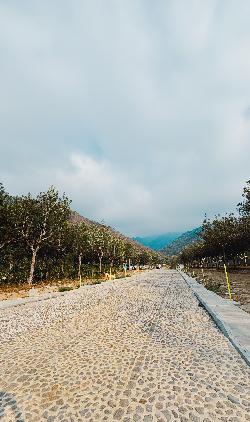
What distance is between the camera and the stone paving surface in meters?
5.89

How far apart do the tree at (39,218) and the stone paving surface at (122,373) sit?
24.9m

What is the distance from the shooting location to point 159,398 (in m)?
6.36

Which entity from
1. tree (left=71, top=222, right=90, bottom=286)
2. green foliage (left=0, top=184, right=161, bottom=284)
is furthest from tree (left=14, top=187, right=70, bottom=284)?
tree (left=71, top=222, right=90, bottom=286)

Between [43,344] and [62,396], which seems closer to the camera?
[62,396]

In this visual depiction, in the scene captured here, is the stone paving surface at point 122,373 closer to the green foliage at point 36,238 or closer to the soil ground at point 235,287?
the soil ground at point 235,287

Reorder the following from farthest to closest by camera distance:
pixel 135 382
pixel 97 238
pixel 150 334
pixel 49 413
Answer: pixel 97 238, pixel 150 334, pixel 135 382, pixel 49 413

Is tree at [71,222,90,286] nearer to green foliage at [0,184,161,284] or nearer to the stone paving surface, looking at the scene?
green foliage at [0,184,161,284]

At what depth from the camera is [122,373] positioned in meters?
7.77

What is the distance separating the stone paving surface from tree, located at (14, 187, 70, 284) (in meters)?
24.9

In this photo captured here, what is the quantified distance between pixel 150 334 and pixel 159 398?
5.26 m

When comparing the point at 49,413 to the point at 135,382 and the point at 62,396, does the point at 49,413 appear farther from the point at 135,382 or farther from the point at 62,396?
the point at 135,382

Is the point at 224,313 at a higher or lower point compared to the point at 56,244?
lower

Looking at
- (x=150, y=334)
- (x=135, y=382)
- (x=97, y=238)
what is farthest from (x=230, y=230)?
(x=135, y=382)

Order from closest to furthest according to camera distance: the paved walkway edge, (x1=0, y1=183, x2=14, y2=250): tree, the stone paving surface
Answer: the stone paving surface
the paved walkway edge
(x1=0, y1=183, x2=14, y2=250): tree
